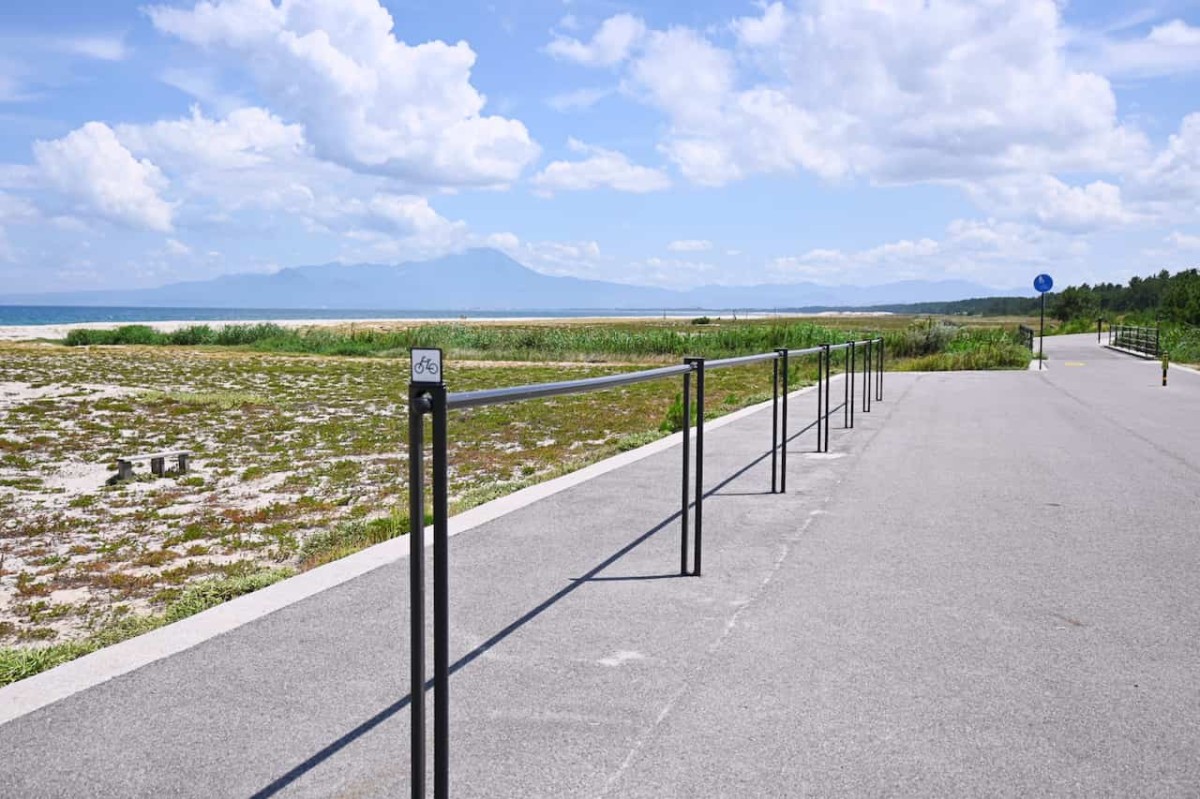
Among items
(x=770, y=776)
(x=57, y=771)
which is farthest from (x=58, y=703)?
(x=770, y=776)

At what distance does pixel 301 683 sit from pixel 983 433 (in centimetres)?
1134

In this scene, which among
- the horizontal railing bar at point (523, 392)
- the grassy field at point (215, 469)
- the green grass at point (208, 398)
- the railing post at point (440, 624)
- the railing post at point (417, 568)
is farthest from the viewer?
the green grass at point (208, 398)

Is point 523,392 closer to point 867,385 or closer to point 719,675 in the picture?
point 719,675

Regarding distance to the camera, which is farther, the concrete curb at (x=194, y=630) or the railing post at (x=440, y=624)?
the concrete curb at (x=194, y=630)

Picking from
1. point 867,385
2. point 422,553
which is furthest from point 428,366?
point 867,385

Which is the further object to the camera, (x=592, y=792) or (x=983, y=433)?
(x=983, y=433)

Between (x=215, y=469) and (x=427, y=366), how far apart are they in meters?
10.1

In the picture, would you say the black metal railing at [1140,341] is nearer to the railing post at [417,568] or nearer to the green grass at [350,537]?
the green grass at [350,537]

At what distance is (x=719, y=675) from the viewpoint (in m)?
4.06

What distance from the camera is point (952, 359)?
3306cm

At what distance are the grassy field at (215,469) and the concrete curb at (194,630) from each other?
0.94ft

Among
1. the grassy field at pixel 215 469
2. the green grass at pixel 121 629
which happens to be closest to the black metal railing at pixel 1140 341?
the grassy field at pixel 215 469

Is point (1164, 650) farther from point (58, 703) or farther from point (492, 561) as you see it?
point (58, 703)

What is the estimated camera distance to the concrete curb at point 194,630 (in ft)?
12.5
